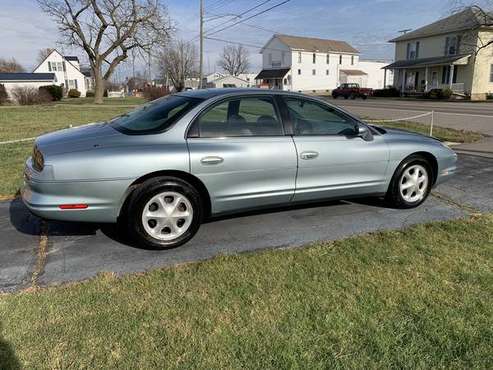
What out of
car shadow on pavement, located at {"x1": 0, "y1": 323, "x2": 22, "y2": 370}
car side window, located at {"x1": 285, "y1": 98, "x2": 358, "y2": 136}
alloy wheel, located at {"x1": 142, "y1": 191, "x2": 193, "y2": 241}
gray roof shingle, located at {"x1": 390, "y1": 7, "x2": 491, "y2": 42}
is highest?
gray roof shingle, located at {"x1": 390, "y1": 7, "x2": 491, "y2": 42}

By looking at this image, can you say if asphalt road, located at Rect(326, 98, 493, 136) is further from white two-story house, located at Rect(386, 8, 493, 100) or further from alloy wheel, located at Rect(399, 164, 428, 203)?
white two-story house, located at Rect(386, 8, 493, 100)

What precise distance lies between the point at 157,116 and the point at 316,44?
7074 centimetres

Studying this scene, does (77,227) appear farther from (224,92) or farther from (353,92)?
(353,92)

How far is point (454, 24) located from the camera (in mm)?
42406

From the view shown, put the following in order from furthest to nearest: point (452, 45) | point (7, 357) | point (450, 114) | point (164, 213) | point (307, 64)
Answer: point (307, 64) < point (452, 45) < point (450, 114) < point (164, 213) < point (7, 357)

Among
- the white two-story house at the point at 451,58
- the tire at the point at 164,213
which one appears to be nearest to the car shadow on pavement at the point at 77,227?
the tire at the point at 164,213

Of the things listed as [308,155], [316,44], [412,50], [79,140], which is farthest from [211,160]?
[316,44]

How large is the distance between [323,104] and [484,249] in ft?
7.21

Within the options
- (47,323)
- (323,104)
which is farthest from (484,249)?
(47,323)

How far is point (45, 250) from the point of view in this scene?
157 inches

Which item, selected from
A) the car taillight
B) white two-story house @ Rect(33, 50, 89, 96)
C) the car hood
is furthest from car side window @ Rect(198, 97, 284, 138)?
white two-story house @ Rect(33, 50, 89, 96)

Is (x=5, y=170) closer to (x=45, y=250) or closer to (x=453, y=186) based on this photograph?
(x=45, y=250)

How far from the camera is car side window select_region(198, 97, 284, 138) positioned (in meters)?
4.09

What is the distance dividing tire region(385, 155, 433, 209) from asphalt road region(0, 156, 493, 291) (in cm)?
12
